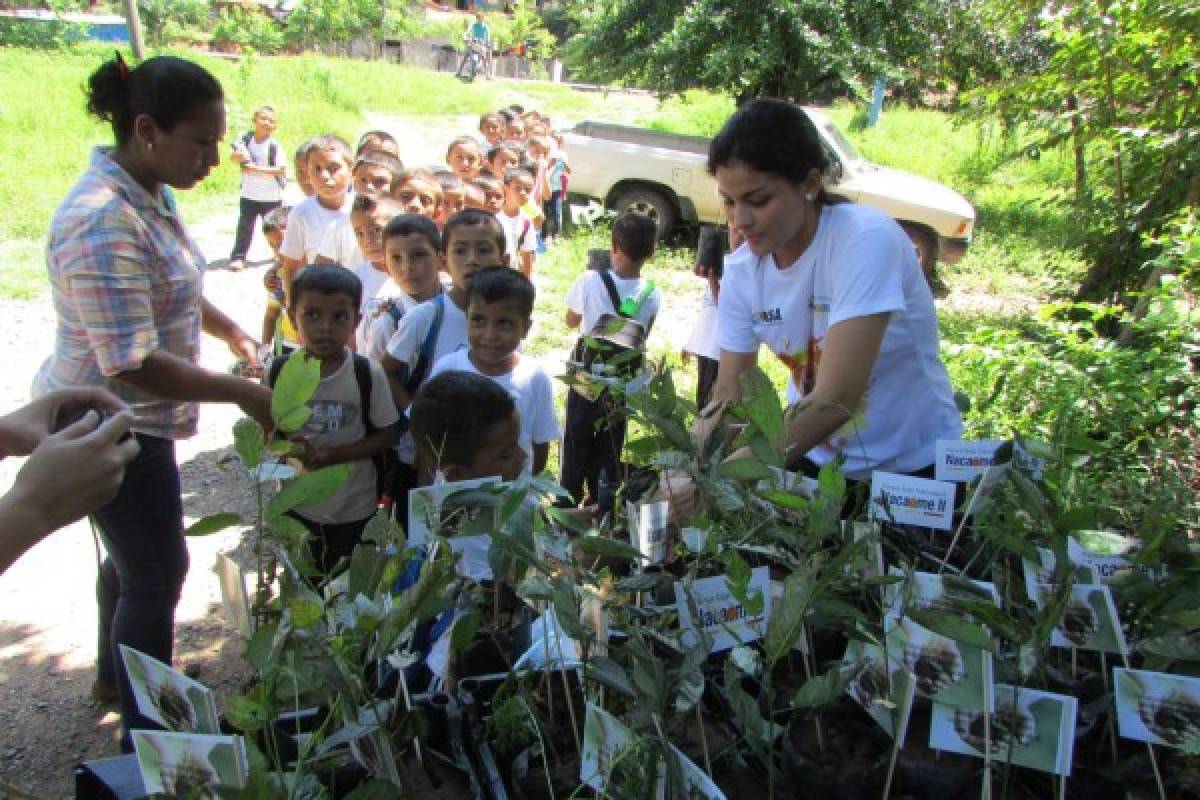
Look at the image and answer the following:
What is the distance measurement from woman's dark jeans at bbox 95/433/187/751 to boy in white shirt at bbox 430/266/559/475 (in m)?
0.75

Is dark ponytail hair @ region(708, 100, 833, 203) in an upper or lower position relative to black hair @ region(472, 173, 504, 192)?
upper

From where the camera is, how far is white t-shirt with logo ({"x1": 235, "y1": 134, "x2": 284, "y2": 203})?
7027mm

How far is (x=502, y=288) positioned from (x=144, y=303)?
0.91 metres

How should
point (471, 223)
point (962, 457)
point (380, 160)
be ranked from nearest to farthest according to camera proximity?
point (962, 457)
point (471, 223)
point (380, 160)

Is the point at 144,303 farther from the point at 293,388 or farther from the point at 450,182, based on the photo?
the point at 450,182

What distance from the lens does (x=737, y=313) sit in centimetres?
196

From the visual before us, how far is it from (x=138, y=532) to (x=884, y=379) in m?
1.67

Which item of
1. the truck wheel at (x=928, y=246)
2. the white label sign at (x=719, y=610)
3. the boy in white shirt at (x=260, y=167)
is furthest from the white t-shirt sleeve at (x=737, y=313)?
the truck wheel at (x=928, y=246)

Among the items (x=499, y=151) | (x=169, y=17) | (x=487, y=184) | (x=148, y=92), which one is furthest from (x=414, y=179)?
(x=169, y=17)

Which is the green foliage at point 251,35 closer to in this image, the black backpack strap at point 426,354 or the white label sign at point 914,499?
the black backpack strap at point 426,354

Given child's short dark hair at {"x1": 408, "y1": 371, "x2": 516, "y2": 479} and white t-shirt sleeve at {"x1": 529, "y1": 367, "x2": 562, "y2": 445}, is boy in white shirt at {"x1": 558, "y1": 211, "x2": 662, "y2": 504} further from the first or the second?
child's short dark hair at {"x1": 408, "y1": 371, "x2": 516, "y2": 479}

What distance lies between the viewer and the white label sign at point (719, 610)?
3.62 feet

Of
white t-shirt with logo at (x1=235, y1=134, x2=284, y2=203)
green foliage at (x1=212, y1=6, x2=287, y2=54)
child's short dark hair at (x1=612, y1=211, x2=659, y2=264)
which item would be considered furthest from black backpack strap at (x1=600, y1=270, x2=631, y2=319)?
green foliage at (x1=212, y1=6, x2=287, y2=54)

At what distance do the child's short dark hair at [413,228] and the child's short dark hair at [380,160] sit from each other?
115 centimetres
